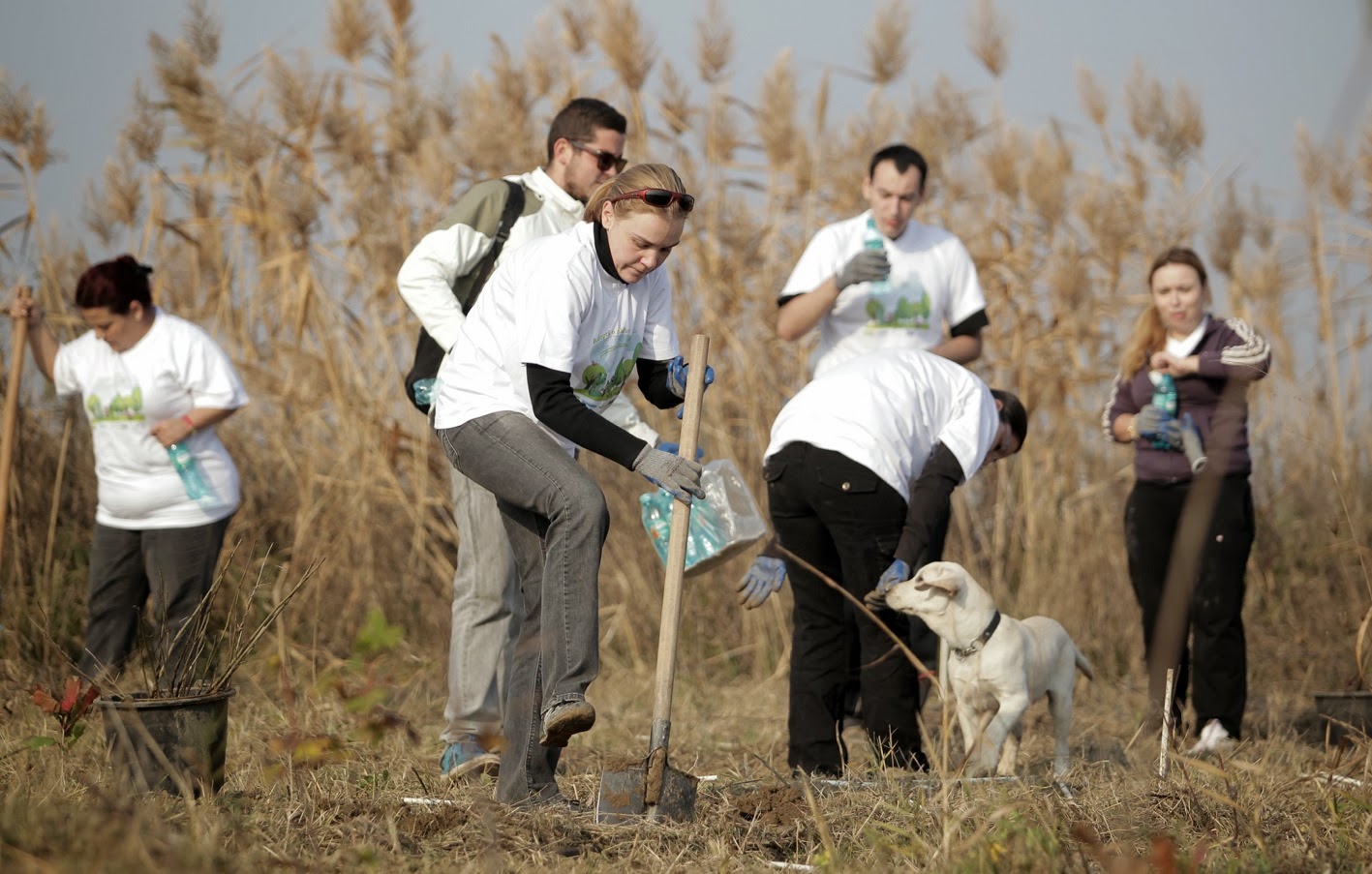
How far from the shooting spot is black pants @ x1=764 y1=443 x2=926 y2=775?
4566 mm

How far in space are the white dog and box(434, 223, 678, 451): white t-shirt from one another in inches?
46.0

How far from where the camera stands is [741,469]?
722cm

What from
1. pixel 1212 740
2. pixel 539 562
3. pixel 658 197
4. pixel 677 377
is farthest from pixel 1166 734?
pixel 658 197

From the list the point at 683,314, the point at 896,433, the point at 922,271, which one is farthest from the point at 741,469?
the point at 896,433

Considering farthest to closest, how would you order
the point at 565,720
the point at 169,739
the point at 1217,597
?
the point at 1217,597 → the point at 169,739 → the point at 565,720

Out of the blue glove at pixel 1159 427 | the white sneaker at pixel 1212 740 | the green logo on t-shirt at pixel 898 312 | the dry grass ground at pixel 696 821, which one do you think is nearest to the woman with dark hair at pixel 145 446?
the dry grass ground at pixel 696 821

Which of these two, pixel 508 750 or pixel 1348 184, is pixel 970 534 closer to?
pixel 1348 184

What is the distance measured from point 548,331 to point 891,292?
8.00 ft

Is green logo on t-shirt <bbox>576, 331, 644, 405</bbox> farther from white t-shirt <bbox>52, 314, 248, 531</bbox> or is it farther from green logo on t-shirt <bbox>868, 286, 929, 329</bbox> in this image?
white t-shirt <bbox>52, 314, 248, 531</bbox>

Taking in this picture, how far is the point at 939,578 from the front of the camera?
4406 millimetres

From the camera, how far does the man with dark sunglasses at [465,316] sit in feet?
15.2

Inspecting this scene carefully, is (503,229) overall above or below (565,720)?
above

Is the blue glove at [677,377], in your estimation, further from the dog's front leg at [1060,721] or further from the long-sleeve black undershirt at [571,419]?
the dog's front leg at [1060,721]

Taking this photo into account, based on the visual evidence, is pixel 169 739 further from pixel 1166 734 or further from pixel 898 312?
pixel 898 312
